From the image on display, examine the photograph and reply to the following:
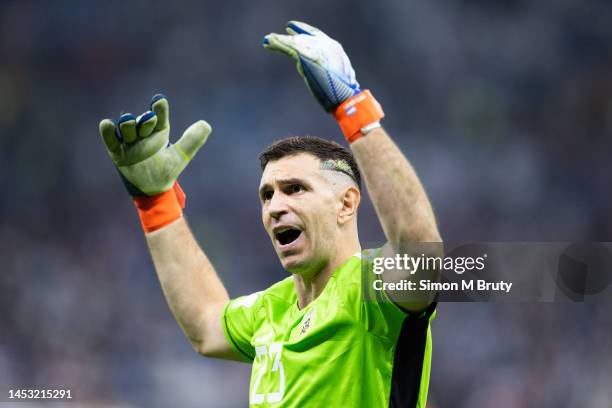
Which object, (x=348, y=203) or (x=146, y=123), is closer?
(x=348, y=203)

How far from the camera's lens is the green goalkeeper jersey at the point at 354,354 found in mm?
2920

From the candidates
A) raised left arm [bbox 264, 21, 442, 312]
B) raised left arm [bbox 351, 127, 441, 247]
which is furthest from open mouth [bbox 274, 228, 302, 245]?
raised left arm [bbox 351, 127, 441, 247]

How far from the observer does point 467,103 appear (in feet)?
31.3

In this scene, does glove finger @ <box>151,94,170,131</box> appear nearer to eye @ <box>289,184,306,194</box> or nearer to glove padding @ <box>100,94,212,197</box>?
glove padding @ <box>100,94,212,197</box>

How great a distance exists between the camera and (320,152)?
133 inches

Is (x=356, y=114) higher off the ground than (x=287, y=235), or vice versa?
(x=356, y=114)

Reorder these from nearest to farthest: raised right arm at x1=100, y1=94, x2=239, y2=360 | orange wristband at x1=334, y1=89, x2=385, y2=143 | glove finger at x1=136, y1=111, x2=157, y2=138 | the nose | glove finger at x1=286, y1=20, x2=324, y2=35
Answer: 1. orange wristband at x1=334, y1=89, x2=385, y2=143
2. glove finger at x1=286, y1=20, x2=324, y2=35
3. the nose
4. glove finger at x1=136, y1=111, x2=157, y2=138
5. raised right arm at x1=100, y1=94, x2=239, y2=360

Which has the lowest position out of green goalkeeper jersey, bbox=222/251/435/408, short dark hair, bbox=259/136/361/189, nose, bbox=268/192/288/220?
green goalkeeper jersey, bbox=222/251/435/408

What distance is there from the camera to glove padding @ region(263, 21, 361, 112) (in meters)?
2.79

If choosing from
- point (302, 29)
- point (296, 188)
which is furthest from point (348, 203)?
point (302, 29)

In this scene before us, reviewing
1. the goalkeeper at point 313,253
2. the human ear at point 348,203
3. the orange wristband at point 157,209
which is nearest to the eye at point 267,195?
the goalkeeper at point 313,253

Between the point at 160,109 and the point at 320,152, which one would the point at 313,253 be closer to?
the point at 320,152

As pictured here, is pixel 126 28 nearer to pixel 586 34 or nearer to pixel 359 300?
pixel 586 34

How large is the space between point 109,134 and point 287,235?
0.85m
